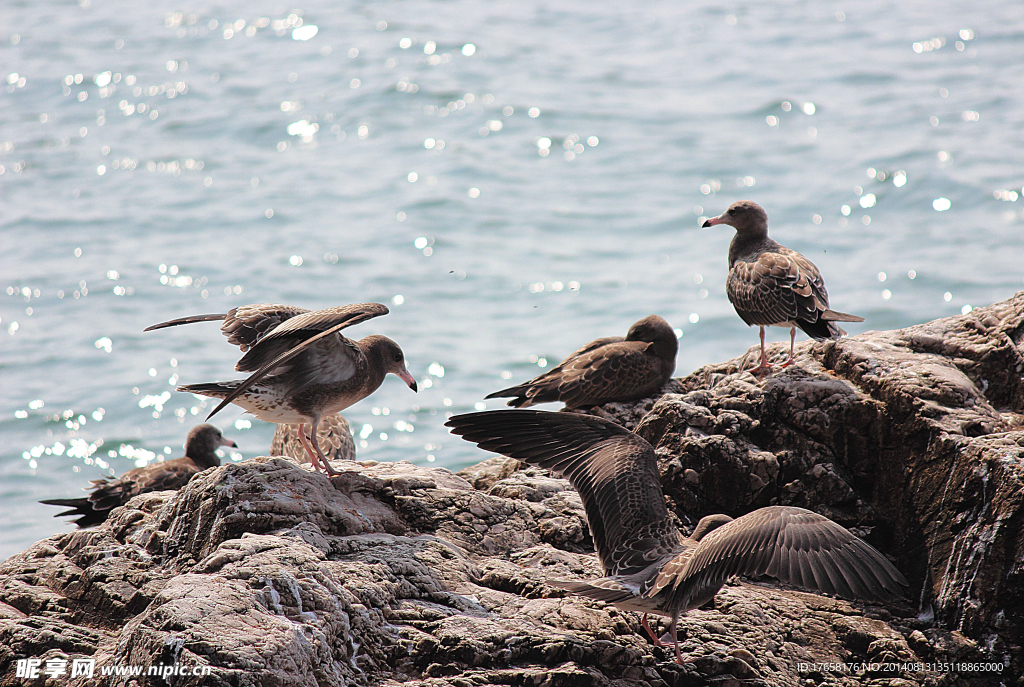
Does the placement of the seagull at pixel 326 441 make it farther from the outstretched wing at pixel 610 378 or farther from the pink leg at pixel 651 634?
the pink leg at pixel 651 634

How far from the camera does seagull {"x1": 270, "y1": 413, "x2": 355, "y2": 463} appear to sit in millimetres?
6832

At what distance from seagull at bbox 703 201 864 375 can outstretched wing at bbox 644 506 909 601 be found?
206 cm

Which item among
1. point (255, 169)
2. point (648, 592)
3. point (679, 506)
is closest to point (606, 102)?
point (255, 169)

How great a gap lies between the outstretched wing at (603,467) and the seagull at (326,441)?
7.55 feet

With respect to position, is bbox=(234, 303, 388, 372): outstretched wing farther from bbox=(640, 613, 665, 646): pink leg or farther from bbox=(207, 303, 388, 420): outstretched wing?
bbox=(640, 613, 665, 646): pink leg

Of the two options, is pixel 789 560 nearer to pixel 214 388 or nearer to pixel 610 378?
pixel 610 378

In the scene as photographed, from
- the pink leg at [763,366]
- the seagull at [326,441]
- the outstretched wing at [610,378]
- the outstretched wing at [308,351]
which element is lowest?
the seagull at [326,441]

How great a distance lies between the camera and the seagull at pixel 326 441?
683 cm

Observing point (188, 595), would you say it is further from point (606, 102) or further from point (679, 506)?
point (606, 102)

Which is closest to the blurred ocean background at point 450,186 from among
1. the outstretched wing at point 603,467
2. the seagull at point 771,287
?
the seagull at point 771,287

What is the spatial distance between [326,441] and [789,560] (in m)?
3.97

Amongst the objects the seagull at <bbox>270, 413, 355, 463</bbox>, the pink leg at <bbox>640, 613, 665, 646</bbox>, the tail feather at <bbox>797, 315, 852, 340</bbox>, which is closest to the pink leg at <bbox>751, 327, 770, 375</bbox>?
the tail feather at <bbox>797, 315, 852, 340</bbox>

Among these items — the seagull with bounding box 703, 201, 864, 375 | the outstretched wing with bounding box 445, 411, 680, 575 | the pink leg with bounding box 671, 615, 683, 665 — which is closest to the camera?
the pink leg with bounding box 671, 615, 683, 665

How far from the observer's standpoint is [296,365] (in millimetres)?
5359
